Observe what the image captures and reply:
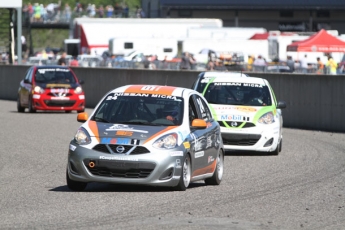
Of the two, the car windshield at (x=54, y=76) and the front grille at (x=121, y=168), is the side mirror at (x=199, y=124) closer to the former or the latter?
the front grille at (x=121, y=168)

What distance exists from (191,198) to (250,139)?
270 inches

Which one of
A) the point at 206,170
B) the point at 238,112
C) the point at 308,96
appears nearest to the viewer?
the point at 206,170

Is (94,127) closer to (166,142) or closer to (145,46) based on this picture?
(166,142)

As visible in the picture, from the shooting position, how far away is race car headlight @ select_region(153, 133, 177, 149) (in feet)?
38.0

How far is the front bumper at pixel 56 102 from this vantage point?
97.8ft

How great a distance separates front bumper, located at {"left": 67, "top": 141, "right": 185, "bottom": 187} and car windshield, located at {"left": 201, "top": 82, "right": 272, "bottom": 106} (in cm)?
744

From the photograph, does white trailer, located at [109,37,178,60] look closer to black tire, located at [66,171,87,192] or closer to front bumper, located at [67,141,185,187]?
black tire, located at [66,171,87,192]

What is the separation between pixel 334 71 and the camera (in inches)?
1312

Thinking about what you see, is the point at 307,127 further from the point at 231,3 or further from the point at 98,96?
the point at 231,3

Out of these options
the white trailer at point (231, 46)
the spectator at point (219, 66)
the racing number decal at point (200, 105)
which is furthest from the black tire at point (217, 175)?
the white trailer at point (231, 46)

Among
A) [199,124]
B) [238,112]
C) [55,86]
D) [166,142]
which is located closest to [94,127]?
[166,142]

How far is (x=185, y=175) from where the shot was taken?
12.0 m

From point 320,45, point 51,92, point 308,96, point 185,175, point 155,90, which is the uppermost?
point 155,90

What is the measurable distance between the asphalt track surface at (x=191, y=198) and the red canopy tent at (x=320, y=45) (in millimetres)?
29650
